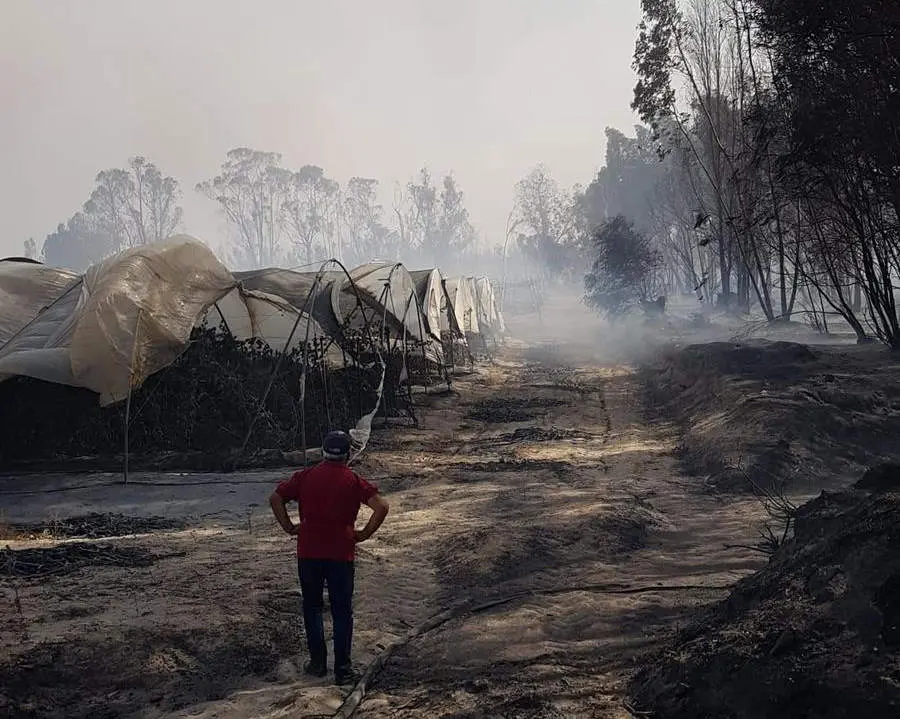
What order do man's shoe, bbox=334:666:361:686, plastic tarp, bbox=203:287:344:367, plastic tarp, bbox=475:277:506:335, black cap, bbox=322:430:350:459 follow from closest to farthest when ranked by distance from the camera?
man's shoe, bbox=334:666:361:686, black cap, bbox=322:430:350:459, plastic tarp, bbox=203:287:344:367, plastic tarp, bbox=475:277:506:335

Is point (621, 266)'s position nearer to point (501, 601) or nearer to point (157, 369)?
point (157, 369)

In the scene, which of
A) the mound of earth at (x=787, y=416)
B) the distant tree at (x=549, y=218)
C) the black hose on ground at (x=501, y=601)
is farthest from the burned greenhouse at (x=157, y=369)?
the distant tree at (x=549, y=218)

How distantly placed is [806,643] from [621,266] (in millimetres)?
34251

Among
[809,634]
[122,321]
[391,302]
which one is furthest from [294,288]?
[809,634]

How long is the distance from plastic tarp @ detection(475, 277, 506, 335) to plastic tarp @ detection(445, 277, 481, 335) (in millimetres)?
1246

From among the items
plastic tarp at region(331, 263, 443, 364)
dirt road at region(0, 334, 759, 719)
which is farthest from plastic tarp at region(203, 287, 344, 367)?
dirt road at region(0, 334, 759, 719)

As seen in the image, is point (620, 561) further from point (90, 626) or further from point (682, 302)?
point (682, 302)

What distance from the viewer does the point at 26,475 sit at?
10008 mm

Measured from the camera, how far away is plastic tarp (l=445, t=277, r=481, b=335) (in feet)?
88.5

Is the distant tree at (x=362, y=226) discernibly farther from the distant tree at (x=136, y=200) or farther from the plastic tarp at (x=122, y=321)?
the plastic tarp at (x=122, y=321)

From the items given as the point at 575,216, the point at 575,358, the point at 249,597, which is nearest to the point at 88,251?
the point at 575,216

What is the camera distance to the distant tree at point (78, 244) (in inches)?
3024

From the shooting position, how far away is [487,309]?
37562 mm

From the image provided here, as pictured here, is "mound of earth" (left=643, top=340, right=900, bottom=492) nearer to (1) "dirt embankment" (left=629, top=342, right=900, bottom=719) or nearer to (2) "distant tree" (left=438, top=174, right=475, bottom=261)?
(1) "dirt embankment" (left=629, top=342, right=900, bottom=719)
